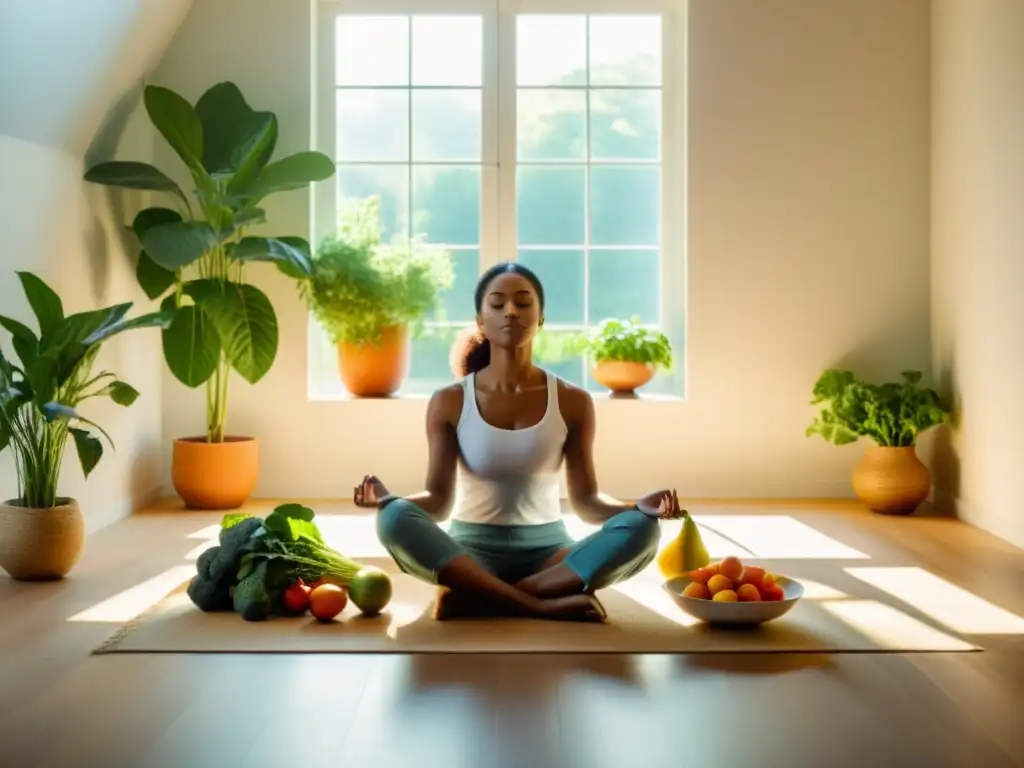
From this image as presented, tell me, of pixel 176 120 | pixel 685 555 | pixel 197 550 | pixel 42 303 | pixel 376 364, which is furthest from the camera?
pixel 376 364

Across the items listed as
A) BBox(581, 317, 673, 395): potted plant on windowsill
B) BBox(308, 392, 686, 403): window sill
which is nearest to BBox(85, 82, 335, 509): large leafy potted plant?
BBox(308, 392, 686, 403): window sill

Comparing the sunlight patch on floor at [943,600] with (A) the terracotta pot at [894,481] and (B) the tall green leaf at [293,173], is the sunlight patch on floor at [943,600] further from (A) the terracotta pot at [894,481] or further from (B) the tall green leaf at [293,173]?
(B) the tall green leaf at [293,173]

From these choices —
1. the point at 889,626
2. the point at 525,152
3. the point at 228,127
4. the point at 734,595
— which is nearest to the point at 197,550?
the point at 228,127

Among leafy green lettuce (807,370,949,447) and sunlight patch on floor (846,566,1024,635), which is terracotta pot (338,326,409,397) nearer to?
leafy green lettuce (807,370,949,447)

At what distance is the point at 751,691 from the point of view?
2.63 m

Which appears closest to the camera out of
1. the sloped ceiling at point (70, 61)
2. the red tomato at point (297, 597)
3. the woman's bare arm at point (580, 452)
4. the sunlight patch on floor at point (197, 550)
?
the red tomato at point (297, 597)

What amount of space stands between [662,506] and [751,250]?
2.84 m

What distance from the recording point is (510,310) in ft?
11.1

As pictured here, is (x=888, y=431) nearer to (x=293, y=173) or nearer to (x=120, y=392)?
(x=293, y=173)

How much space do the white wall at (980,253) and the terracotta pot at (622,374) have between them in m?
1.28

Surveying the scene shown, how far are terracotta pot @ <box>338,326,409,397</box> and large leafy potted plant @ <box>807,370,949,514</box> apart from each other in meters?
1.88

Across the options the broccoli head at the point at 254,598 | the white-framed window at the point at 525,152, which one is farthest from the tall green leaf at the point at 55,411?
the white-framed window at the point at 525,152

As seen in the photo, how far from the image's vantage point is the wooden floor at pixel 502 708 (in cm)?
223

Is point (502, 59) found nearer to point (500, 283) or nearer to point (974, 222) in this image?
point (974, 222)
